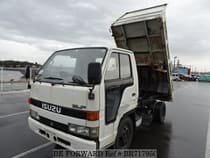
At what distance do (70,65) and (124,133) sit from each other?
1700mm

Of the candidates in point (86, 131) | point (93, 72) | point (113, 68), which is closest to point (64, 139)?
point (86, 131)

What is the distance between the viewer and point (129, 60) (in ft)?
12.2

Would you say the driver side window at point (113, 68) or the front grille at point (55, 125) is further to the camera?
the driver side window at point (113, 68)

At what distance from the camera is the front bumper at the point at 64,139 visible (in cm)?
260

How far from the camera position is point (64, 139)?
2.81 meters

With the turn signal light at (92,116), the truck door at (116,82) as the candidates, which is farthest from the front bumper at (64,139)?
the truck door at (116,82)

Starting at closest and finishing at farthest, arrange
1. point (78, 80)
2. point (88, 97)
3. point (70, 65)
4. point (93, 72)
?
point (93, 72)
point (88, 97)
point (78, 80)
point (70, 65)

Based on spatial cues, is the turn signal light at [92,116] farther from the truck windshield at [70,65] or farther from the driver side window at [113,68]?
the driver side window at [113,68]

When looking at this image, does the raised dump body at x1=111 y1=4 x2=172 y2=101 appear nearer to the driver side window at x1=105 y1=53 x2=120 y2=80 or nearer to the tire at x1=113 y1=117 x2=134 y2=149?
the tire at x1=113 y1=117 x2=134 y2=149

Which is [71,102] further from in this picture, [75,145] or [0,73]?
[0,73]

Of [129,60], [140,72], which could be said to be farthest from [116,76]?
[140,72]

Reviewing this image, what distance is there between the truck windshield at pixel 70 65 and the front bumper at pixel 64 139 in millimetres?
801

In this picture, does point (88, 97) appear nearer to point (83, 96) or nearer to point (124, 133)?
point (83, 96)

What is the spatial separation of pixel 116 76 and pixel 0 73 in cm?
1292
